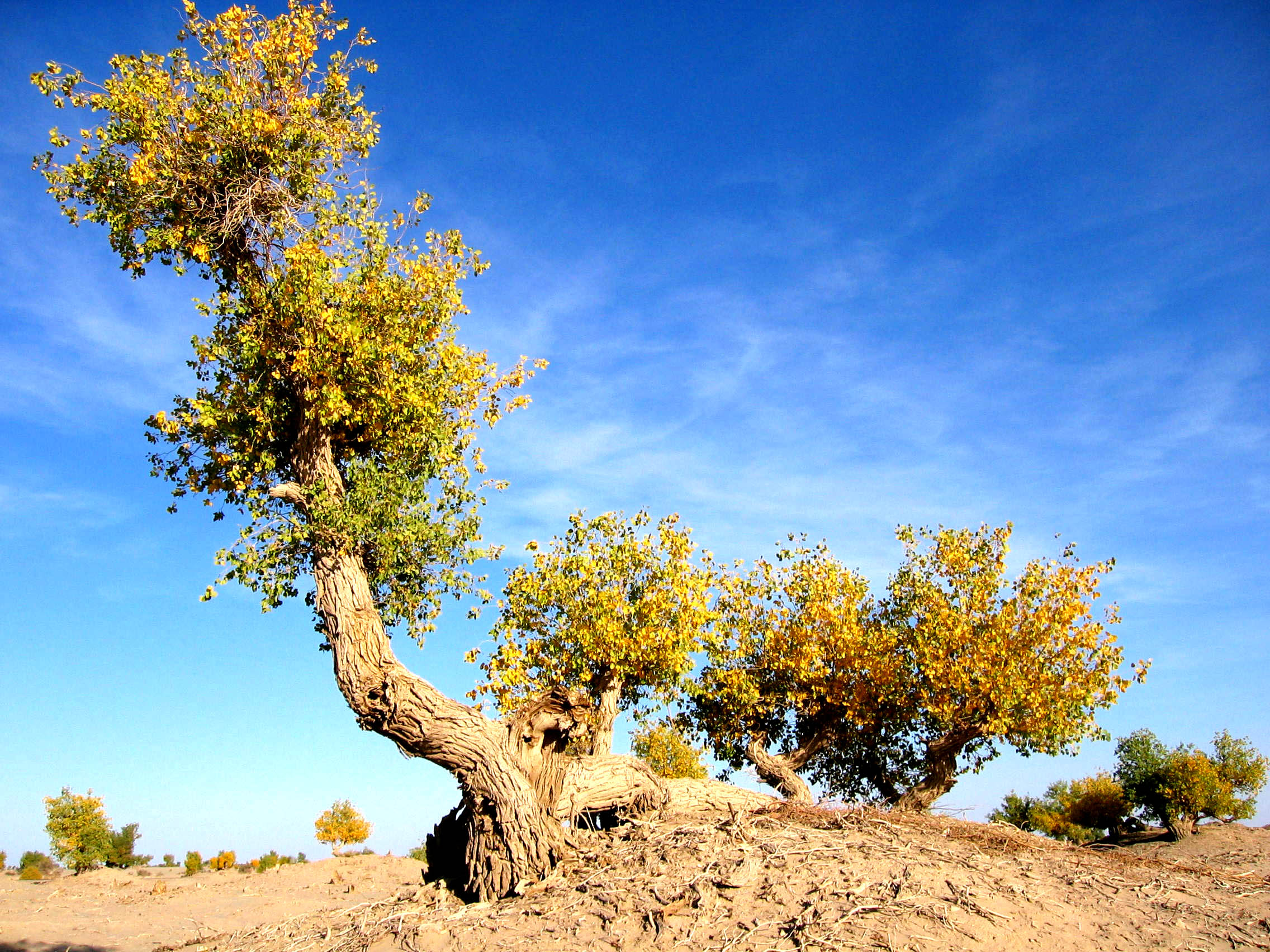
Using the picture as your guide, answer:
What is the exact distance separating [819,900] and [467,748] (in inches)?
200

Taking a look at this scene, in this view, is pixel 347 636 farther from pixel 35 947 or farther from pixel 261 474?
pixel 35 947

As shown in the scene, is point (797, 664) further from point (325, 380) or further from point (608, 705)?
point (325, 380)

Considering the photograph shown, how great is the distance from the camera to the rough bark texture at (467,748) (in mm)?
11039

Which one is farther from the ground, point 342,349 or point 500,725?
point 342,349

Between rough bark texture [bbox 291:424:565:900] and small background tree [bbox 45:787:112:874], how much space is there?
3144 cm

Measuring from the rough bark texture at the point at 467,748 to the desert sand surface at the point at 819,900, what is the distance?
404 millimetres

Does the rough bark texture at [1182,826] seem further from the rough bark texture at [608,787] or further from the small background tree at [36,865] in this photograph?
the small background tree at [36,865]

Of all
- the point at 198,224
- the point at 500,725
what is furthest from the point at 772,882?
the point at 198,224

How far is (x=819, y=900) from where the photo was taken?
898cm

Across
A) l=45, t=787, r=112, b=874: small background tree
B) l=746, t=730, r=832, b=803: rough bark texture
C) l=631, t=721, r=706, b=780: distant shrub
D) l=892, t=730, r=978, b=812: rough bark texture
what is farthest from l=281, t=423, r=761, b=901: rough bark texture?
l=45, t=787, r=112, b=874: small background tree

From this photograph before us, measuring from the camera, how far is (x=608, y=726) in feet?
67.1

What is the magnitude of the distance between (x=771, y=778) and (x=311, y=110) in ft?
65.5

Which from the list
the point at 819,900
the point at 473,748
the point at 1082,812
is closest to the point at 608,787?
the point at 473,748

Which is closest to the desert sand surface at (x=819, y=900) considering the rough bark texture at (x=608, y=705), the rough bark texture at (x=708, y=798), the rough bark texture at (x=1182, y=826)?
the rough bark texture at (x=708, y=798)
